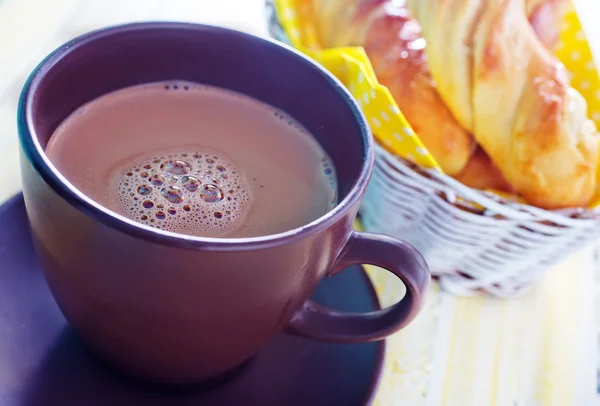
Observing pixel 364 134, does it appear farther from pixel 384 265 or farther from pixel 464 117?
pixel 464 117

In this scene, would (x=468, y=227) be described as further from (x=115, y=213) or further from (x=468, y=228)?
(x=115, y=213)

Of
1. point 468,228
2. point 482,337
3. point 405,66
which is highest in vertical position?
point 405,66

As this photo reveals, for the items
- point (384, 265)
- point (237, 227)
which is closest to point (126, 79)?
point (237, 227)

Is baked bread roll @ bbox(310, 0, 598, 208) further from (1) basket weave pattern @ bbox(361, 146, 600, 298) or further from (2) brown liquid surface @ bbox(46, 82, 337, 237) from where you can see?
(2) brown liquid surface @ bbox(46, 82, 337, 237)

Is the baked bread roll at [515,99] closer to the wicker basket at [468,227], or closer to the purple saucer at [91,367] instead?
the wicker basket at [468,227]

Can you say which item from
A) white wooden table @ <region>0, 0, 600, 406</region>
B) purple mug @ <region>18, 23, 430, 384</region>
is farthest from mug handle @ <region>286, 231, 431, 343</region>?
white wooden table @ <region>0, 0, 600, 406</region>

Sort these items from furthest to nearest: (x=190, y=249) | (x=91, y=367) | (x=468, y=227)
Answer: (x=468, y=227), (x=91, y=367), (x=190, y=249)

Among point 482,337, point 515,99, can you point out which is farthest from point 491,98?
point 482,337

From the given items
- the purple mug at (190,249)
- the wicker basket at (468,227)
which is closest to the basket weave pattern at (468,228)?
the wicker basket at (468,227)
